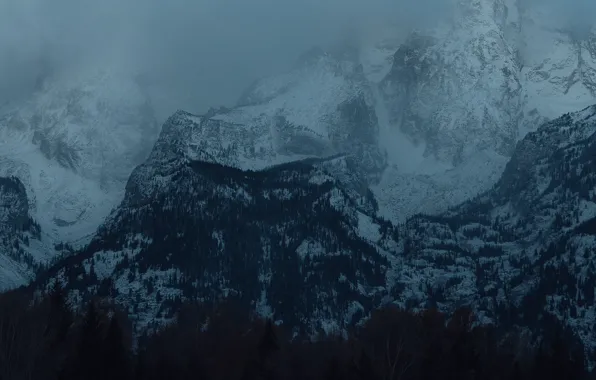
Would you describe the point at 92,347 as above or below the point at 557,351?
below

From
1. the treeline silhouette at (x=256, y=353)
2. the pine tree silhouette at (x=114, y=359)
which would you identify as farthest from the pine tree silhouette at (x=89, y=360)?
the pine tree silhouette at (x=114, y=359)

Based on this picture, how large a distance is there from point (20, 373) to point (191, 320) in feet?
216

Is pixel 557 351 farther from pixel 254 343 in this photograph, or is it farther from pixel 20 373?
pixel 20 373

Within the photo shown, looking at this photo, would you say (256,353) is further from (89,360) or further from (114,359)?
(89,360)

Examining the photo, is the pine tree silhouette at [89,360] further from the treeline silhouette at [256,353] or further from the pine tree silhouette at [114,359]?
the pine tree silhouette at [114,359]

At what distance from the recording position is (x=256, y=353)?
15588cm

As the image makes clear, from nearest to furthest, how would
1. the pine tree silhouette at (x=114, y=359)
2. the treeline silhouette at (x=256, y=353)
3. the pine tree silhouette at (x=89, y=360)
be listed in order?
1. the pine tree silhouette at (x=89, y=360)
2. the pine tree silhouette at (x=114, y=359)
3. the treeline silhouette at (x=256, y=353)

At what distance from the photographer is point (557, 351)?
15288cm

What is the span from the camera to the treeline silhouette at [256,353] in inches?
5221

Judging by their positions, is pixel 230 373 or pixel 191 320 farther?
pixel 191 320

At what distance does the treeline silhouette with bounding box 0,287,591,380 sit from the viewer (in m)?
133

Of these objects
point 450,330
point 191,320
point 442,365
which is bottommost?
point 442,365

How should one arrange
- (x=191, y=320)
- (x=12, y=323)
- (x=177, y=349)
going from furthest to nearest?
(x=191, y=320) < (x=177, y=349) < (x=12, y=323)

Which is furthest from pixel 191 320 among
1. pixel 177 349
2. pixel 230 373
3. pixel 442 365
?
pixel 442 365
